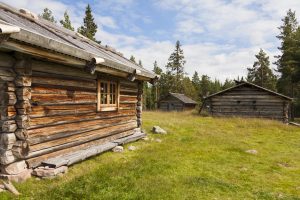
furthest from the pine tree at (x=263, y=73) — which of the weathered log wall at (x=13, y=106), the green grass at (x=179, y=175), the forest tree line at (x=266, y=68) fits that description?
the weathered log wall at (x=13, y=106)

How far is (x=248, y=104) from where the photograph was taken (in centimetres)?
2634

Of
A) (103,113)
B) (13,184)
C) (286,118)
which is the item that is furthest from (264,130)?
(13,184)

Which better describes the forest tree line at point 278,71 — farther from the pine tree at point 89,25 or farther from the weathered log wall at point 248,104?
the pine tree at point 89,25

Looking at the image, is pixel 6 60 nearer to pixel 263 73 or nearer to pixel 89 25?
pixel 89 25

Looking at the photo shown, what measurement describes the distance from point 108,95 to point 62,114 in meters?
2.79

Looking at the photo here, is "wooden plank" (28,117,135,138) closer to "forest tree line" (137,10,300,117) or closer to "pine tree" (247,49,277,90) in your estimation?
"forest tree line" (137,10,300,117)

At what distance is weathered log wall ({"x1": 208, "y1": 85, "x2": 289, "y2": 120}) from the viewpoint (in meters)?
25.4

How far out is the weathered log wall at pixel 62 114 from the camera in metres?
7.01

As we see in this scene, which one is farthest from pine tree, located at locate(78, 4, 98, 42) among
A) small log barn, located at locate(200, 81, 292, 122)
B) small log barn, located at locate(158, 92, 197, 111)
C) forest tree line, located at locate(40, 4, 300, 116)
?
small log barn, located at locate(200, 81, 292, 122)

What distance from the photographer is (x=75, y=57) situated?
7605mm

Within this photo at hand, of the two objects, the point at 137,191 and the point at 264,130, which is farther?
the point at 264,130

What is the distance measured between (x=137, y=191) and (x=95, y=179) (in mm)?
1195

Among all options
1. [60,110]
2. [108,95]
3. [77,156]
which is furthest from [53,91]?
[108,95]

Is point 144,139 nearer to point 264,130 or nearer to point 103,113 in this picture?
point 103,113
